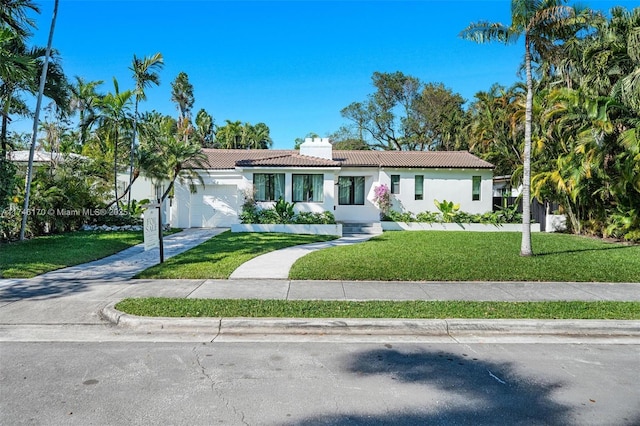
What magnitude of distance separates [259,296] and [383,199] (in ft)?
45.0

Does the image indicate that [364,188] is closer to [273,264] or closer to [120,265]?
[273,264]

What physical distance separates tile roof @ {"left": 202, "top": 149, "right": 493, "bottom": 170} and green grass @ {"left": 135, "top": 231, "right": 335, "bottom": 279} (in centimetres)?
402

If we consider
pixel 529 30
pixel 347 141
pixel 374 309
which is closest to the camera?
pixel 374 309

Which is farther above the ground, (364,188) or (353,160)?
(353,160)

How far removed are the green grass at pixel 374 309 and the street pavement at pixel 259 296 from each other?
0.75ft

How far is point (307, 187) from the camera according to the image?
1898 cm

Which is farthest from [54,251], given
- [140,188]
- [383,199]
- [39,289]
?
[140,188]

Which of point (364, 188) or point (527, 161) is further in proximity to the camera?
point (364, 188)

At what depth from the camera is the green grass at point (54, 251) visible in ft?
29.4

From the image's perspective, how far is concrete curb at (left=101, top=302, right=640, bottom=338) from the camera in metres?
5.48

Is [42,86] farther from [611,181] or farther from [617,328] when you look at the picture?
[611,181]

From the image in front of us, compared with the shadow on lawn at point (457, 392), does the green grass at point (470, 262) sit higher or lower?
higher

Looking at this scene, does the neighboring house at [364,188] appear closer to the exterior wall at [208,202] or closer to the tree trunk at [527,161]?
the exterior wall at [208,202]

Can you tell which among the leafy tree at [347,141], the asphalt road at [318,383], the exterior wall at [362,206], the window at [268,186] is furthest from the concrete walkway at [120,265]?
the leafy tree at [347,141]
